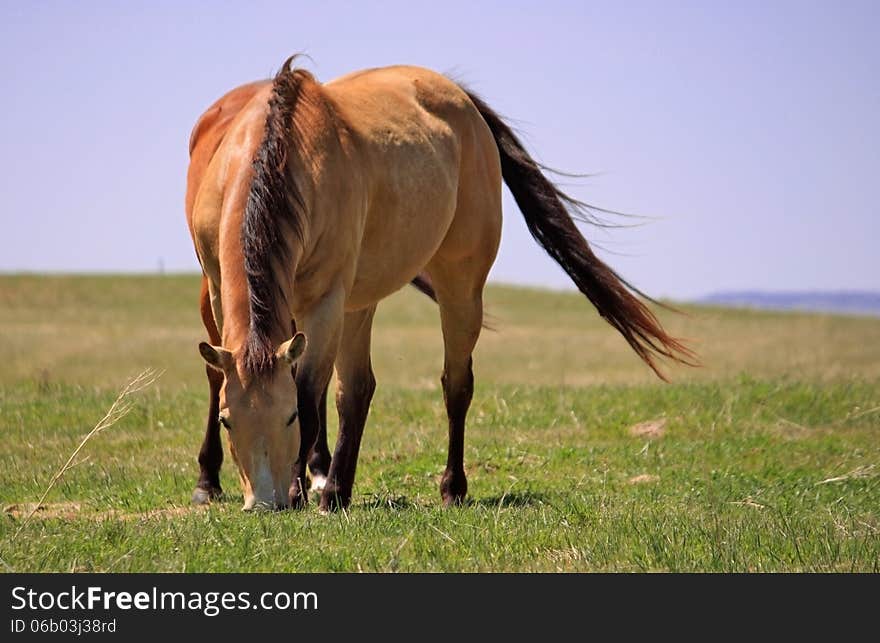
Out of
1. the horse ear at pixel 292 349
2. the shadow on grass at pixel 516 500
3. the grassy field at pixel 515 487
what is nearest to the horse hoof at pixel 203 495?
the grassy field at pixel 515 487

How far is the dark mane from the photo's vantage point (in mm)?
5820

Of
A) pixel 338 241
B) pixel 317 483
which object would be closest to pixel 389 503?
pixel 317 483

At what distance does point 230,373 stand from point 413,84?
3125 mm

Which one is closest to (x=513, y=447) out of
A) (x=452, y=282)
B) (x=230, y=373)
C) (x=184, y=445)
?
(x=452, y=282)

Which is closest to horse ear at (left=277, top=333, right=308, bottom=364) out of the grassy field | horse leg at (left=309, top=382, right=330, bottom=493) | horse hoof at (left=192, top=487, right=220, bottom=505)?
the grassy field

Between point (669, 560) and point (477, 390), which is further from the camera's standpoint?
point (477, 390)

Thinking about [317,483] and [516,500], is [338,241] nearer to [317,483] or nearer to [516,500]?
[516,500]

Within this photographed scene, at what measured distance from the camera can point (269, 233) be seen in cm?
609

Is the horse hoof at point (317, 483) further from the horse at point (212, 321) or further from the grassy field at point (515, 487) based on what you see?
the grassy field at point (515, 487)

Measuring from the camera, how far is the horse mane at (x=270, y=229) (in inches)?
230

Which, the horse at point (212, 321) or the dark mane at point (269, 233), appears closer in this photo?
the dark mane at point (269, 233)

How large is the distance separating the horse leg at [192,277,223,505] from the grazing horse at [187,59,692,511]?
0.01m

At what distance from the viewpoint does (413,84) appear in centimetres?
821
